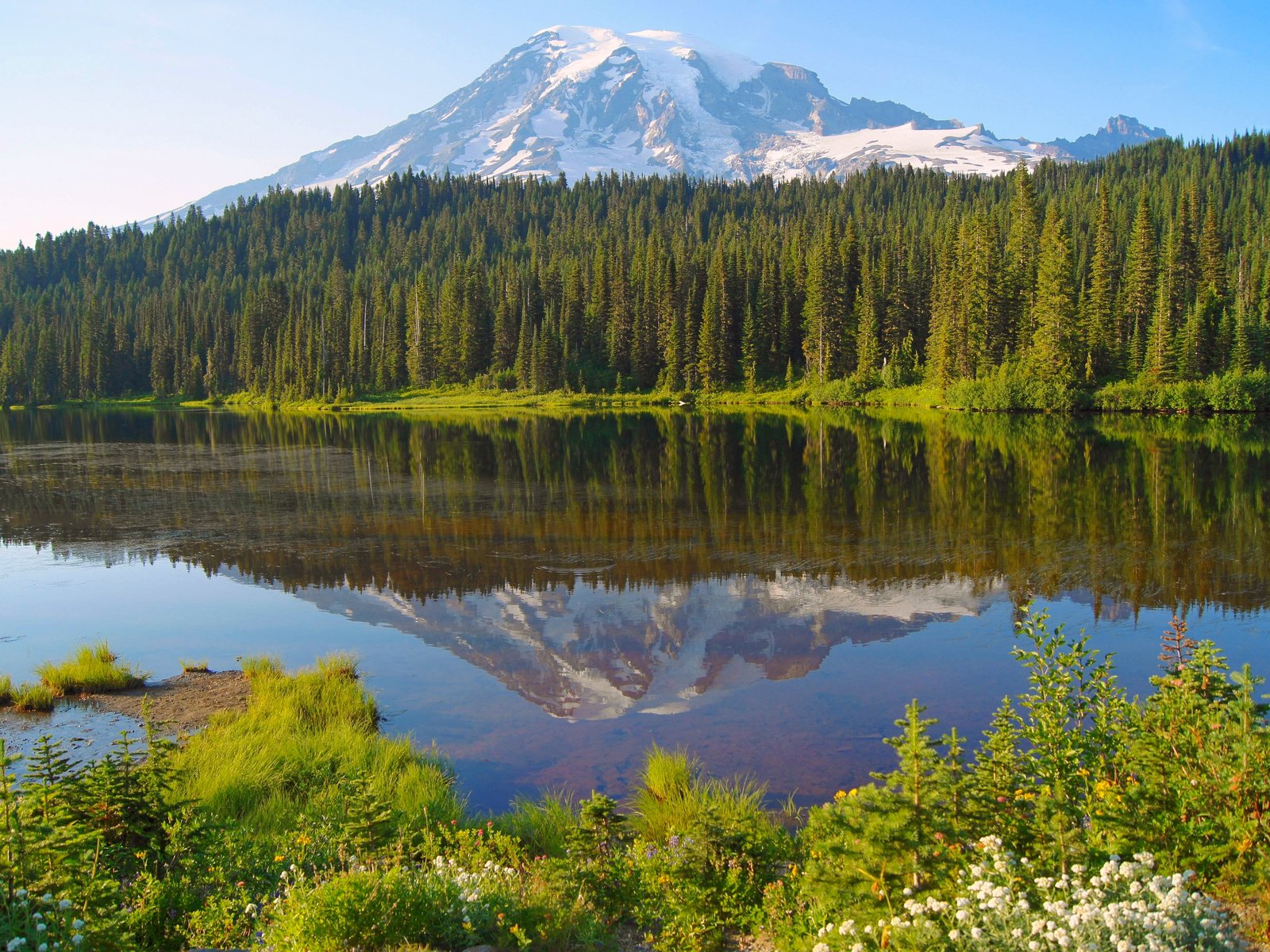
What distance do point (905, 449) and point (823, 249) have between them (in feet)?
210

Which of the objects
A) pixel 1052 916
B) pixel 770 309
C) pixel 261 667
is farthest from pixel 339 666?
pixel 770 309

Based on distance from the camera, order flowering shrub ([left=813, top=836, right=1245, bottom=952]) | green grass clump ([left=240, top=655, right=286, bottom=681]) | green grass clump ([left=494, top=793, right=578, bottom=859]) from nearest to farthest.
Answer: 1. flowering shrub ([left=813, top=836, right=1245, bottom=952])
2. green grass clump ([left=494, top=793, right=578, bottom=859])
3. green grass clump ([left=240, top=655, right=286, bottom=681])

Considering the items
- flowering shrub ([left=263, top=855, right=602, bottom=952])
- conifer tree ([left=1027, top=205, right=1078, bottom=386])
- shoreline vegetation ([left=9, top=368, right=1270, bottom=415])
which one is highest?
conifer tree ([left=1027, top=205, right=1078, bottom=386])

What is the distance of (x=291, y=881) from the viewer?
7625 mm

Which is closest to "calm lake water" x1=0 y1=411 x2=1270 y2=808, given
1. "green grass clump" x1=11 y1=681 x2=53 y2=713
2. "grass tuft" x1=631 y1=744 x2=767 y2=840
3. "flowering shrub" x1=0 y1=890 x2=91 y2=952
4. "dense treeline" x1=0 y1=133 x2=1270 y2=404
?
"green grass clump" x1=11 y1=681 x2=53 y2=713

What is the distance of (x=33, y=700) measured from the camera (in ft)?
46.4

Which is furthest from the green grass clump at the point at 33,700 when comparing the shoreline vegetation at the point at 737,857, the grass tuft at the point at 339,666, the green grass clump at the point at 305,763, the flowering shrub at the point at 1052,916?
the flowering shrub at the point at 1052,916

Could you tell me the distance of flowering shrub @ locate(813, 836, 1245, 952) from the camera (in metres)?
4.91

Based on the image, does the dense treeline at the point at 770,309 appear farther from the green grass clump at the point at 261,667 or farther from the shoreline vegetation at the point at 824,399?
the green grass clump at the point at 261,667

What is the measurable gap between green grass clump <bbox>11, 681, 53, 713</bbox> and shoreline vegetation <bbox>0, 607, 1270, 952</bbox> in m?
5.82

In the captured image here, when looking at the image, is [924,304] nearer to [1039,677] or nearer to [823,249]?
[823,249]

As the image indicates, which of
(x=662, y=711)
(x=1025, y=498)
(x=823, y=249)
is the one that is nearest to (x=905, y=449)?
(x=1025, y=498)

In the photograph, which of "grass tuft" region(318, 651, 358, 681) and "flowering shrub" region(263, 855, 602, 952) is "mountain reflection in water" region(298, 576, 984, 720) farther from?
"flowering shrub" region(263, 855, 602, 952)

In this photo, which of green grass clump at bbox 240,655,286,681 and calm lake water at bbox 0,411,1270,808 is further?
green grass clump at bbox 240,655,286,681
